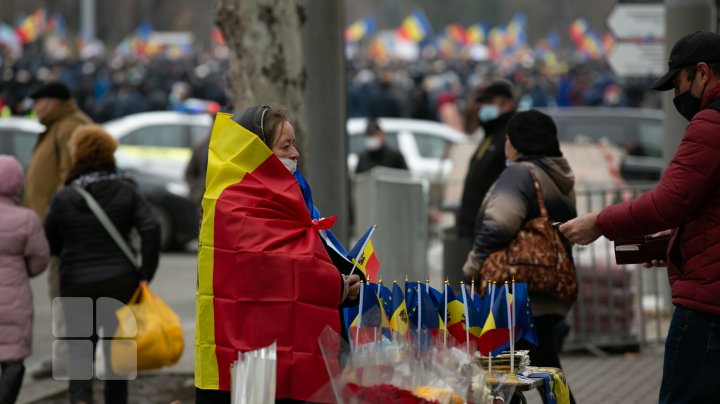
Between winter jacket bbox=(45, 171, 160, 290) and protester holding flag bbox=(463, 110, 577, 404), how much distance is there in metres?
2.24

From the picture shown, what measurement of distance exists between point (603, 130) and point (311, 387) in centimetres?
1531

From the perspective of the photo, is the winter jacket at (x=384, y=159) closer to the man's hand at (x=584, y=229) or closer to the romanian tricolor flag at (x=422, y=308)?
the romanian tricolor flag at (x=422, y=308)

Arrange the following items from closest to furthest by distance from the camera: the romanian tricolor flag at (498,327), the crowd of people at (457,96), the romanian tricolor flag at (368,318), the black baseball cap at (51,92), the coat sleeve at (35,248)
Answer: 1. the romanian tricolor flag at (368,318)
2. the romanian tricolor flag at (498,327)
3. the coat sleeve at (35,248)
4. the black baseball cap at (51,92)
5. the crowd of people at (457,96)

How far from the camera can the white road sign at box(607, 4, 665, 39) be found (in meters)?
12.8

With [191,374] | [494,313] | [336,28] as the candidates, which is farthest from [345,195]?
[494,313]

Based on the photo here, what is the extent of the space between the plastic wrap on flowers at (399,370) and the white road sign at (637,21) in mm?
8247

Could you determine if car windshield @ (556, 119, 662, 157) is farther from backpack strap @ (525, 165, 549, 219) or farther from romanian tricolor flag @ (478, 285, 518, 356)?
romanian tricolor flag @ (478, 285, 518, 356)

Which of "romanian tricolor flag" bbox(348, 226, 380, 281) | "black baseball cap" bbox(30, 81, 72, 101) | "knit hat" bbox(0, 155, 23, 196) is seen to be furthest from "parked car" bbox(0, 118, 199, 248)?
"romanian tricolor flag" bbox(348, 226, 380, 281)

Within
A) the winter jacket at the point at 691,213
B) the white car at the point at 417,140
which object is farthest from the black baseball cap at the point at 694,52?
the white car at the point at 417,140

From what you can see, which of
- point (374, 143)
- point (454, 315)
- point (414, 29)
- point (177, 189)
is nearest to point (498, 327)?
point (454, 315)

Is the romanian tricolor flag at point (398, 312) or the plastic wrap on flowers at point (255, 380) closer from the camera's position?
the plastic wrap on flowers at point (255, 380)

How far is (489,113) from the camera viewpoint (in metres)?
8.92

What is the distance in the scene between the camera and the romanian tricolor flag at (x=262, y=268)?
17.3 ft

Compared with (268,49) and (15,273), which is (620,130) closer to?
(268,49)
